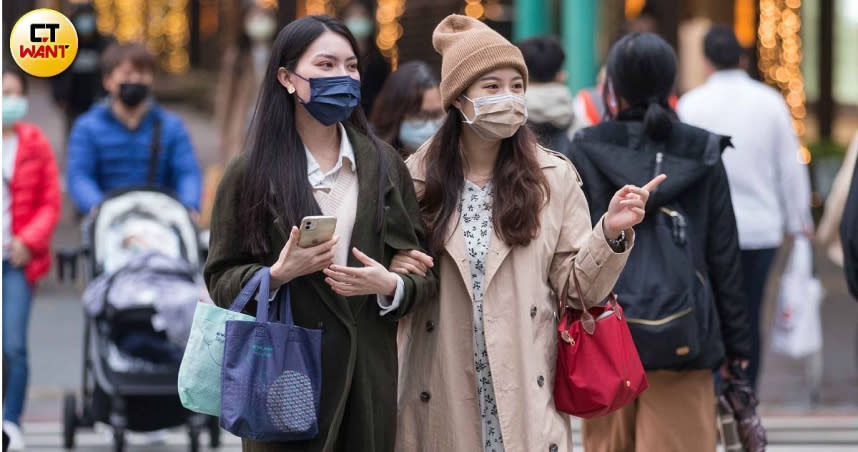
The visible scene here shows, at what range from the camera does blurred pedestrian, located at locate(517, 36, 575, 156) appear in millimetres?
6984

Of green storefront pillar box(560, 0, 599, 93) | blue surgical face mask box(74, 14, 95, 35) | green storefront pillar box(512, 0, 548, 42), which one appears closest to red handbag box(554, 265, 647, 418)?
green storefront pillar box(560, 0, 599, 93)

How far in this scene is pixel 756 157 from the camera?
7328 mm

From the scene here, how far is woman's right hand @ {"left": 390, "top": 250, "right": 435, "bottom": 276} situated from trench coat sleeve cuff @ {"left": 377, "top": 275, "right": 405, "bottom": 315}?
5cm

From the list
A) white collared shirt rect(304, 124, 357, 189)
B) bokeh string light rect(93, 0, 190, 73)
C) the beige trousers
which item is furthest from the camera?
bokeh string light rect(93, 0, 190, 73)

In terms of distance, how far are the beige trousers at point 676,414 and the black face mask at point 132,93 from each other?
3.42 m

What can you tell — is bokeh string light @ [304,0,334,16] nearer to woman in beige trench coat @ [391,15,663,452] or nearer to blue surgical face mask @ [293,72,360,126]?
woman in beige trench coat @ [391,15,663,452]

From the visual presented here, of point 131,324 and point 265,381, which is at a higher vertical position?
point 265,381

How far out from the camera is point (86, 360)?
7359mm

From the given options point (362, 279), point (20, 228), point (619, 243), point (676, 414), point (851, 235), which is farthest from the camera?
point (20, 228)

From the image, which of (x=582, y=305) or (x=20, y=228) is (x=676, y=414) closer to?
(x=582, y=305)

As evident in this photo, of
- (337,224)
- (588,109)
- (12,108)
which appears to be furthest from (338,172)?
(588,109)

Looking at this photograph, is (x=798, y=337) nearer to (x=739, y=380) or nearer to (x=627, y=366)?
(x=739, y=380)

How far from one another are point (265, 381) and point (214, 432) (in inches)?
148

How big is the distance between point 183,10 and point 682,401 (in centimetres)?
2364
